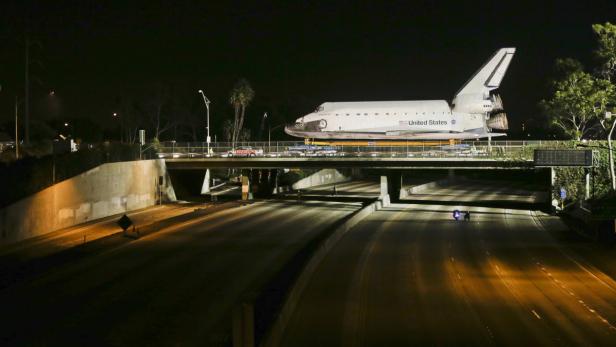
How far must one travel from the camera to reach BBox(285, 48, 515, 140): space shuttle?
8594cm

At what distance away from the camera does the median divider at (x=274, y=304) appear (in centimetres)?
Result: 1650

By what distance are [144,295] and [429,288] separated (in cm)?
1135

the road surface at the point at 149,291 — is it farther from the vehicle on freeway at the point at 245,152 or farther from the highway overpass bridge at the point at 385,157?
the vehicle on freeway at the point at 245,152

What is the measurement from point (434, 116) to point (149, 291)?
2559 inches

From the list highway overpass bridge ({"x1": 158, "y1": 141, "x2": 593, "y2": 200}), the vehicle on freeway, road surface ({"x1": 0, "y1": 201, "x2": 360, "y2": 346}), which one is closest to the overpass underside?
highway overpass bridge ({"x1": 158, "y1": 141, "x2": 593, "y2": 200})

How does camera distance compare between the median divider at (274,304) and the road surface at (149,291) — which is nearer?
the median divider at (274,304)

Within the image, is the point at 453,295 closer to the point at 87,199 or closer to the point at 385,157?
the point at 87,199

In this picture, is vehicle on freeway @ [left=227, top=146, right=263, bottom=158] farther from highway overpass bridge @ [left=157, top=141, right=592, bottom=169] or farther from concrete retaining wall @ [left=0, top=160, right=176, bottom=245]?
concrete retaining wall @ [left=0, top=160, right=176, bottom=245]

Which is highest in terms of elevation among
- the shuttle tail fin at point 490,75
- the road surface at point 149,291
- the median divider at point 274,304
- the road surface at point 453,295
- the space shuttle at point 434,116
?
the shuttle tail fin at point 490,75

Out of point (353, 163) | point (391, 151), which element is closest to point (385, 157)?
point (391, 151)

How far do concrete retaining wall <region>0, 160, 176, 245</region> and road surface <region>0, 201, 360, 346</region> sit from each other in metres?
9.10

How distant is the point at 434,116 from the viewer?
8631cm

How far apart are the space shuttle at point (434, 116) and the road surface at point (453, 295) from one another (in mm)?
40183

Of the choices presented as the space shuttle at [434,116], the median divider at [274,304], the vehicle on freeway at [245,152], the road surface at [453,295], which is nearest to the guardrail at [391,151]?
the vehicle on freeway at [245,152]
